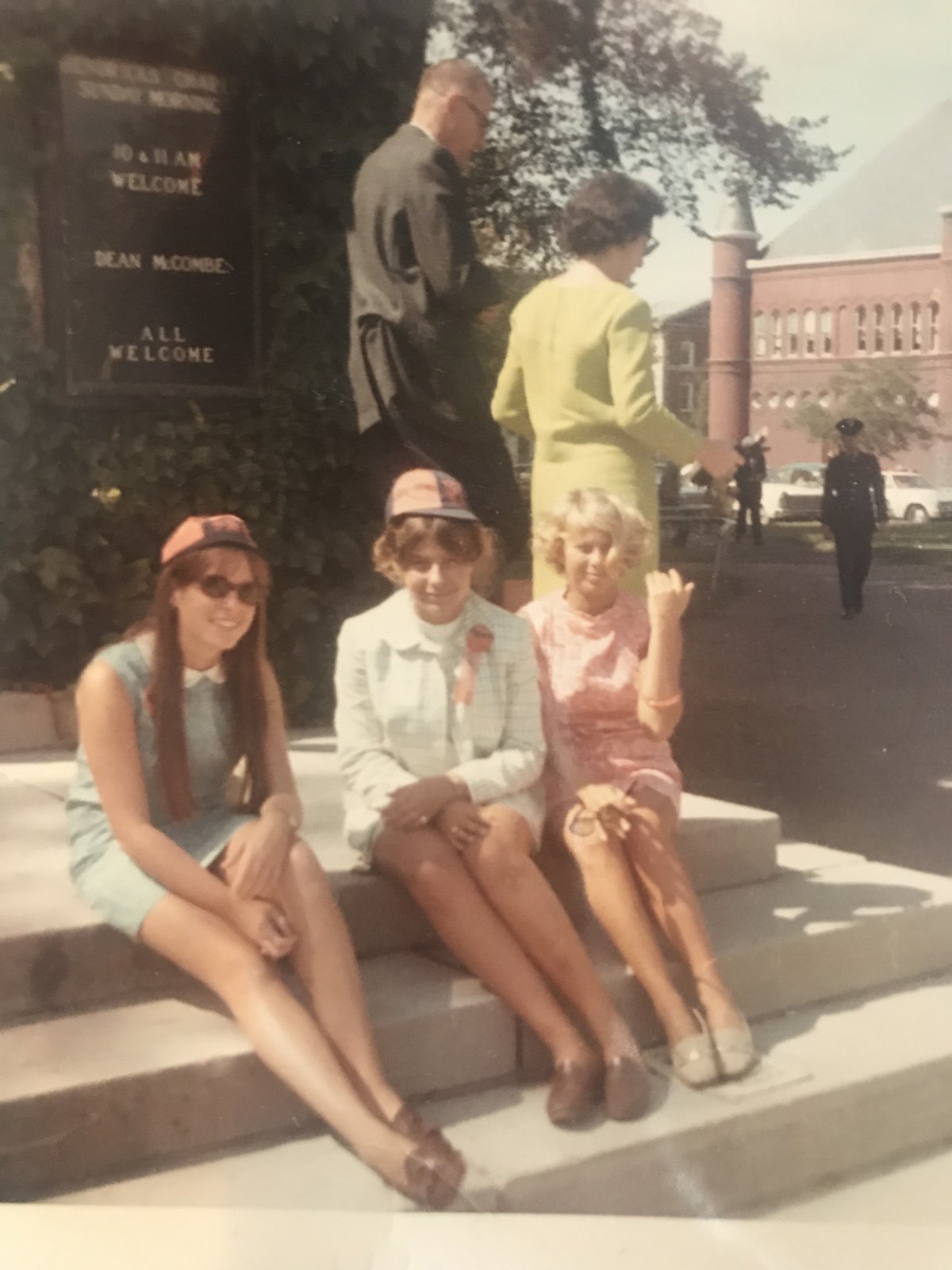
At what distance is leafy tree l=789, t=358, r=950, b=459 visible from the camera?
7.84 feet

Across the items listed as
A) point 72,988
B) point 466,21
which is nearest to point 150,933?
point 72,988

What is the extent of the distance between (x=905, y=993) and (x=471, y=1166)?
1033 mm

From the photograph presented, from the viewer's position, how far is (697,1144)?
2.14 m

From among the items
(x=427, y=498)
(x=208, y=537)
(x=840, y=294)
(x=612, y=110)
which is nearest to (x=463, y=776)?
(x=427, y=498)

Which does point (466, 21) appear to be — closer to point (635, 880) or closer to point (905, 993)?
point (635, 880)

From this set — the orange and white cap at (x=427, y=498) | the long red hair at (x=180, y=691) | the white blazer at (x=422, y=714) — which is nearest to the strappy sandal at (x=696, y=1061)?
the white blazer at (x=422, y=714)

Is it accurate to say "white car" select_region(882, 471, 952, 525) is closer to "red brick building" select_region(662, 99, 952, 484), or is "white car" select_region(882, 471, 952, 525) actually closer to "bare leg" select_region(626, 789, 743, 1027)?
"red brick building" select_region(662, 99, 952, 484)

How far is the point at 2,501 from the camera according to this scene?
2.99 meters

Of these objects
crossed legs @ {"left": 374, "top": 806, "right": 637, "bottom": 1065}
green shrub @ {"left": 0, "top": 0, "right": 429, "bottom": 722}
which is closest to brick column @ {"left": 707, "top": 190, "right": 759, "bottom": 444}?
green shrub @ {"left": 0, "top": 0, "right": 429, "bottom": 722}

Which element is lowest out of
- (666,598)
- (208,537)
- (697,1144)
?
(697,1144)

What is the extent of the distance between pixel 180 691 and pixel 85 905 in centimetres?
36

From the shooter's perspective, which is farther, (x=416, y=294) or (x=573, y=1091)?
(x=416, y=294)

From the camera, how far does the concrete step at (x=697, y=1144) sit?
1968mm

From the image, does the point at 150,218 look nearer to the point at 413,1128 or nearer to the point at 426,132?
the point at 426,132
